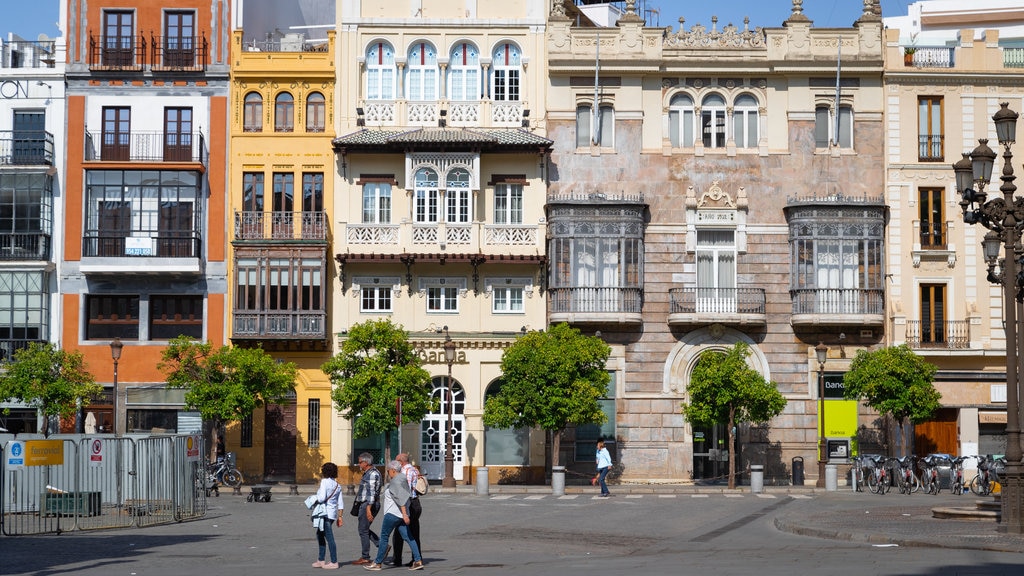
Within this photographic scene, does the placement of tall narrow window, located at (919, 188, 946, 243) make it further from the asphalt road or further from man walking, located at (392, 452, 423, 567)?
man walking, located at (392, 452, 423, 567)

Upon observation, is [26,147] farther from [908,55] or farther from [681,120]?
[908,55]

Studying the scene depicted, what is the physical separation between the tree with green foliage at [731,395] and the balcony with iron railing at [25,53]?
2511 cm

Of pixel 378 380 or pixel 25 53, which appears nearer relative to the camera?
pixel 378 380

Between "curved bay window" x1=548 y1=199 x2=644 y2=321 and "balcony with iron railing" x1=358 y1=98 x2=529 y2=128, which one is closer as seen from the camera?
"curved bay window" x1=548 y1=199 x2=644 y2=321

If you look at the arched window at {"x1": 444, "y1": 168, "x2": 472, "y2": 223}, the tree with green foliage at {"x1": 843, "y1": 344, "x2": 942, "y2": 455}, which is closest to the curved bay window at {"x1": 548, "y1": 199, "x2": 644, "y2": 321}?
the arched window at {"x1": 444, "y1": 168, "x2": 472, "y2": 223}

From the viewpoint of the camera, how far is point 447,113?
1898 inches

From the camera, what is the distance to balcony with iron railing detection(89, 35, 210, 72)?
48.5 metres

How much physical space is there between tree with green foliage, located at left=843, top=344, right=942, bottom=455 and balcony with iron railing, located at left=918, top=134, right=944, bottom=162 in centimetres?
704

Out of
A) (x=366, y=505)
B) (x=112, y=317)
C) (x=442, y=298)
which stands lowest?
(x=366, y=505)

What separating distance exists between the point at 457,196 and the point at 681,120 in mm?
8141

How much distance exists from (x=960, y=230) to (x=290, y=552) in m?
31.6

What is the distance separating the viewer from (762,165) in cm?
4797

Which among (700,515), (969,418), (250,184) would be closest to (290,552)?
(700,515)

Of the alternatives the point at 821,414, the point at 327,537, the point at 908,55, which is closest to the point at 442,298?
the point at 821,414
